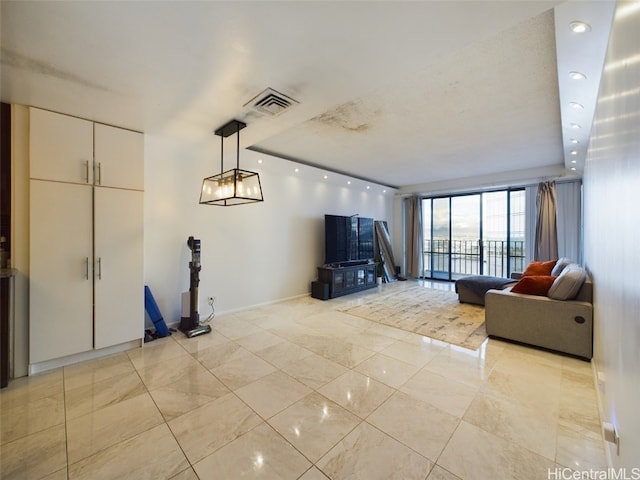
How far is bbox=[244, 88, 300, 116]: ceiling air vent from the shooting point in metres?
2.17

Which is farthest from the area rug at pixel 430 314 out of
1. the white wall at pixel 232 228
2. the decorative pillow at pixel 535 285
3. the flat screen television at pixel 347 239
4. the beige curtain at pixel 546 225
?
the beige curtain at pixel 546 225

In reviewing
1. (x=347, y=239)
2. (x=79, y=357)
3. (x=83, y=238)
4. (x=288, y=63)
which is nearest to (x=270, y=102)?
(x=288, y=63)

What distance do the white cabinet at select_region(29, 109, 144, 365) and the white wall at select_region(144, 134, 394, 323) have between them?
561 millimetres

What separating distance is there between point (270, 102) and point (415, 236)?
20.1ft

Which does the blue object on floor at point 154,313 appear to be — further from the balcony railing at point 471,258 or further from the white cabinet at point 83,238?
the balcony railing at point 471,258

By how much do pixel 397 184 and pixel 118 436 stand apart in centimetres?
721

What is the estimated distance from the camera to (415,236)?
7398mm

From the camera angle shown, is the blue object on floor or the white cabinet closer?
the white cabinet

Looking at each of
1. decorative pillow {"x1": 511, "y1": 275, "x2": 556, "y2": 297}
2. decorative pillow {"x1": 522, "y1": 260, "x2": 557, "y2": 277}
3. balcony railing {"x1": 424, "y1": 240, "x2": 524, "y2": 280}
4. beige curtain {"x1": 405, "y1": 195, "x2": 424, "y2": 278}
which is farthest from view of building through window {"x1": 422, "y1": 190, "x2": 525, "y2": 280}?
decorative pillow {"x1": 511, "y1": 275, "x2": 556, "y2": 297}

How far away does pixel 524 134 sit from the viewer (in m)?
3.73

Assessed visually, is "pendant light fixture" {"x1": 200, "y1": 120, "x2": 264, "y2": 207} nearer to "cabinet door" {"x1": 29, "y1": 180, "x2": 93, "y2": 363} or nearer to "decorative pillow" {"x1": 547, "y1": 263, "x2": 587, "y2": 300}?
"cabinet door" {"x1": 29, "y1": 180, "x2": 93, "y2": 363}

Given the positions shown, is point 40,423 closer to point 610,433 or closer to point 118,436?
point 118,436

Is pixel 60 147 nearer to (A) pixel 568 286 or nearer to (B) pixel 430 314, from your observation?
(B) pixel 430 314

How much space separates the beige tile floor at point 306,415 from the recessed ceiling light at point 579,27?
8.16 feet
